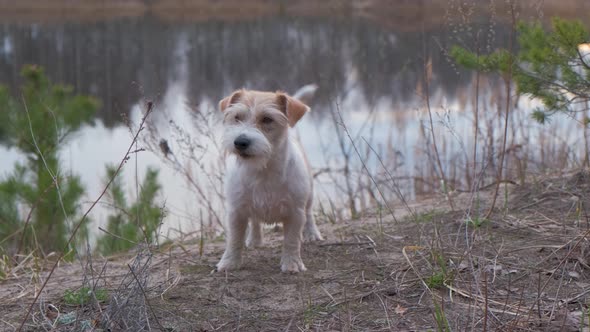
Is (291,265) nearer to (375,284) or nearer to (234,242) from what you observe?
(234,242)

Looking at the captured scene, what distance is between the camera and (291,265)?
4.06 meters

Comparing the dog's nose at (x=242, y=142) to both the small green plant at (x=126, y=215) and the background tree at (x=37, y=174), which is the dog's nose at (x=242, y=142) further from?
the background tree at (x=37, y=174)

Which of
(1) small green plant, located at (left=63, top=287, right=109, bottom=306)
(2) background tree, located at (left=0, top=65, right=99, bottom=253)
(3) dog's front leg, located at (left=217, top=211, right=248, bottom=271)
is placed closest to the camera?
(1) small green plant, located at (left=63, top=287, right=109, bottom=306)

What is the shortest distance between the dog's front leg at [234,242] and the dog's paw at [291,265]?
0.30 meters

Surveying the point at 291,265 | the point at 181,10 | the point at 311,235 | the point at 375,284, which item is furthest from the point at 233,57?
the point at 375,284

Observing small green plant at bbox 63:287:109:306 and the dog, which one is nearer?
small green plant at bbox 63:287:109:306

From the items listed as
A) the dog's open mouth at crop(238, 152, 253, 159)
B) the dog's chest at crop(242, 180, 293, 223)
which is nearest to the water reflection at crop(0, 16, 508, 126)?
the dog's chest at crop(242, 180, 293, 223)

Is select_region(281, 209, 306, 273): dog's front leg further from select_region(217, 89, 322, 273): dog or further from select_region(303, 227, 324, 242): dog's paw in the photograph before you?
select_region(303, 227, 324, 242): dog's paw

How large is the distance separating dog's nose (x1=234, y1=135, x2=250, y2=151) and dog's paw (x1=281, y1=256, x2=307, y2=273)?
2.53 feet

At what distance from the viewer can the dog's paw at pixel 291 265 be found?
159 inches

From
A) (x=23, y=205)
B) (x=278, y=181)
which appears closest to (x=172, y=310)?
(x=278, y=181)

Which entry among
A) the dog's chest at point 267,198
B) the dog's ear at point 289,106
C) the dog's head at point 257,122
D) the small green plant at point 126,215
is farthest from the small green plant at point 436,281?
the small green plant at point 126,215

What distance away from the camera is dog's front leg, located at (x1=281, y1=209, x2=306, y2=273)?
4070mm

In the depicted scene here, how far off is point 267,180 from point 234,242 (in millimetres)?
454
